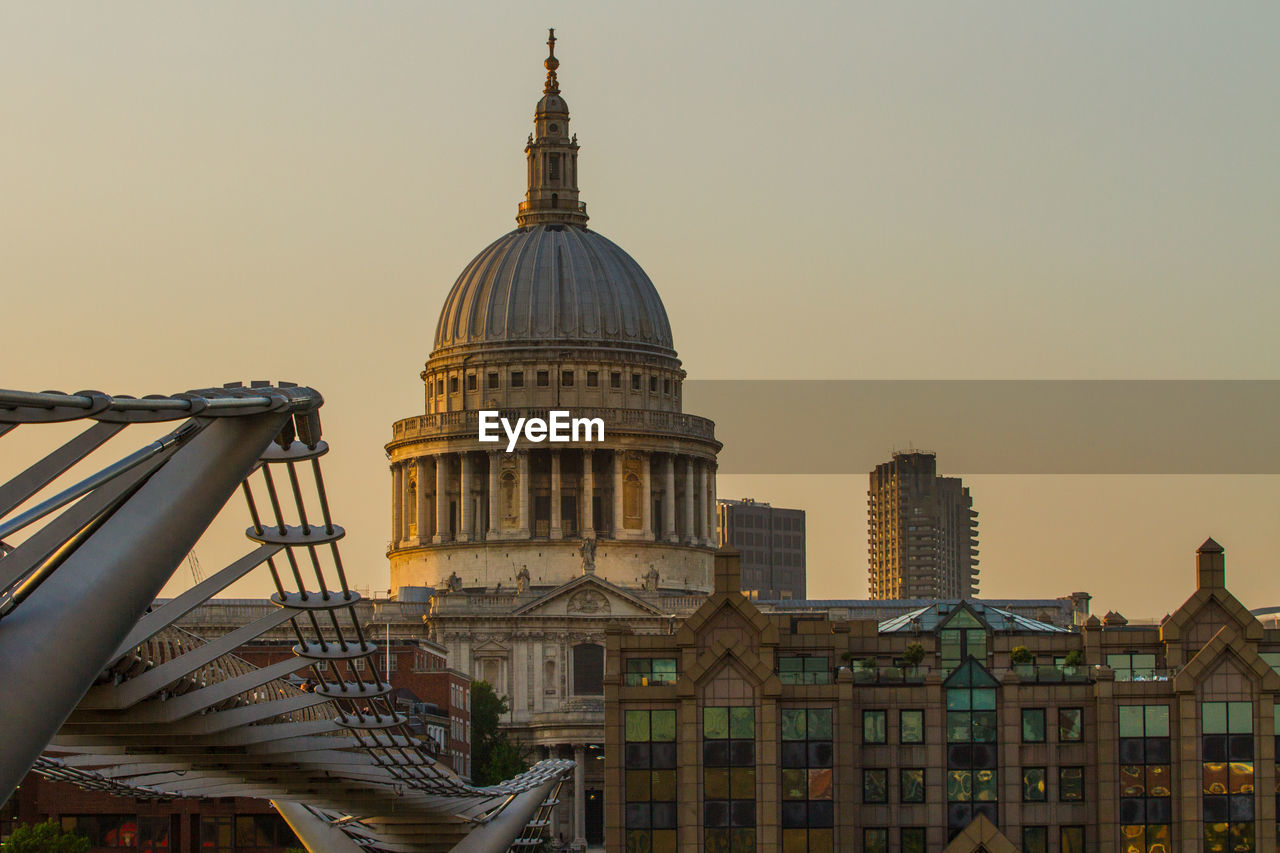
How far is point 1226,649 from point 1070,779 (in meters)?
6.57

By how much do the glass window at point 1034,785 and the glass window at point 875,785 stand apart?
4.53m

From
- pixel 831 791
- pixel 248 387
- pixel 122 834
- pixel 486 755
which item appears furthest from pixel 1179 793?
pixel 486 755

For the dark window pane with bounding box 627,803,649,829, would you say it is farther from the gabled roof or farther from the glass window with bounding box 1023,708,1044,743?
the gabled roof

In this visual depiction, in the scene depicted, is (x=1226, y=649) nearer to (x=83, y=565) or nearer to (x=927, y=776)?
(x=927, y=776)

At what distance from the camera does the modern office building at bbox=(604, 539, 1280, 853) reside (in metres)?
102

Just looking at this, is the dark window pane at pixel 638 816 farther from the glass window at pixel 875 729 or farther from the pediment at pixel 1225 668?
the pediment at pixel 1225 668

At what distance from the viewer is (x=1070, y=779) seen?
342 feet

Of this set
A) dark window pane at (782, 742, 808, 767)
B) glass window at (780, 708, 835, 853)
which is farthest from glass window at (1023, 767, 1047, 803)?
dark window pane at (782, 742, 808, 767)

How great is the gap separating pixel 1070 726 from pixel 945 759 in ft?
13.8

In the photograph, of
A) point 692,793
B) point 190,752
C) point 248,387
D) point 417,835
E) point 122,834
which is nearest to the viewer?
point 248,387

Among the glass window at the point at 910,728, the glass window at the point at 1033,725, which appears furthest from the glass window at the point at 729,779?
the glass window at the point at 1033,725

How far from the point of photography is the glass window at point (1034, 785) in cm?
10412

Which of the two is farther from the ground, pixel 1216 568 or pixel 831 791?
pixel 1216 568

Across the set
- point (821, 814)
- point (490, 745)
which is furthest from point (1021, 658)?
point (490, 745)
